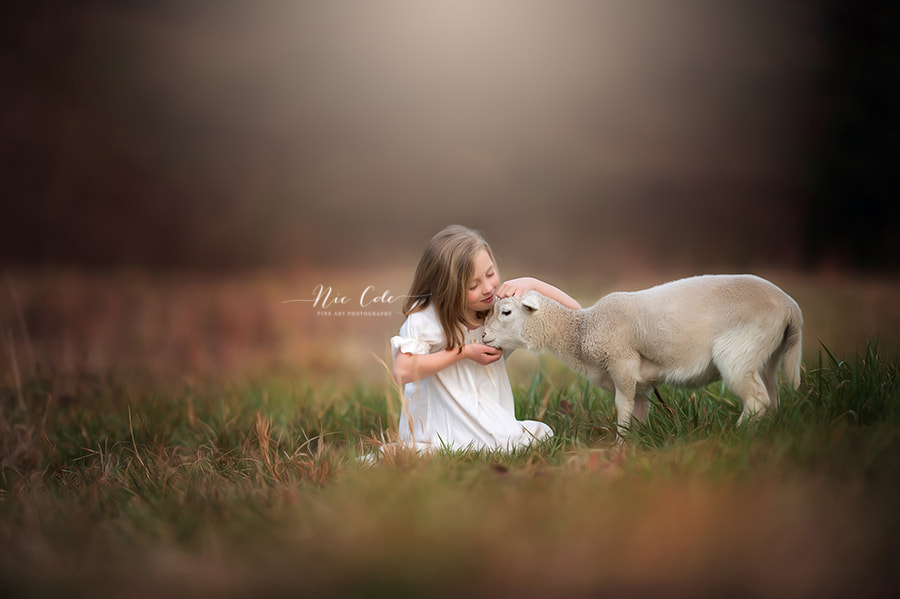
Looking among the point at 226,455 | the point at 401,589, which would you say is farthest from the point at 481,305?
the point at 401,589

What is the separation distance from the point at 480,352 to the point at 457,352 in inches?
5.1

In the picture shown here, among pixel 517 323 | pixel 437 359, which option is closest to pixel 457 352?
pixel 437 359

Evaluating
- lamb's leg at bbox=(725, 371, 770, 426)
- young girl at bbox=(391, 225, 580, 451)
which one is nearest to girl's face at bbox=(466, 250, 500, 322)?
young girl at bbox=(391, 225, 580, 451)

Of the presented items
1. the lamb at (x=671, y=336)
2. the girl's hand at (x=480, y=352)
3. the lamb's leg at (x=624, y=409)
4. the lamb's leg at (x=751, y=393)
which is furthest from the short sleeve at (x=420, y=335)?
the lamb's leg at (x=751, y=393)

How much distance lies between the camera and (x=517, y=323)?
11.3 feet

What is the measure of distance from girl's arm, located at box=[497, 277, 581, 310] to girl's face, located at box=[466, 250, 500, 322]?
3.6 inches

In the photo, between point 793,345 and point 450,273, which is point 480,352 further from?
point 793,345

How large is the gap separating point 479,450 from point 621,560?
1689mm

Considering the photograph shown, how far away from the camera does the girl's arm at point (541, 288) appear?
370 centimetres

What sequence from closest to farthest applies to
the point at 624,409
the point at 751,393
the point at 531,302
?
the point at 751,393 < the point at 624,409 < the point at 531,302

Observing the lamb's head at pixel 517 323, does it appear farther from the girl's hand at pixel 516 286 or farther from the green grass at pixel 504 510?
the green grass at pixel 504 510

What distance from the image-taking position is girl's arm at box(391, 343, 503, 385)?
3537mm

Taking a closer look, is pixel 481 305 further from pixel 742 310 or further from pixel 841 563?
pixel 841 563

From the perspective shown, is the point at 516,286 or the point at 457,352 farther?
the point at 516,286
